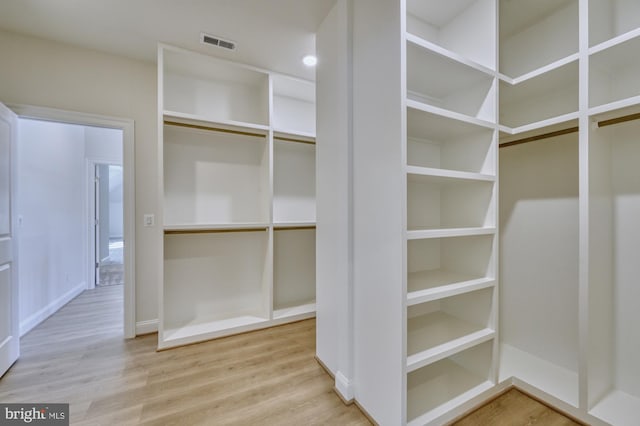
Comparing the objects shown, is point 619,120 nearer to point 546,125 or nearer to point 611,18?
point 546,125

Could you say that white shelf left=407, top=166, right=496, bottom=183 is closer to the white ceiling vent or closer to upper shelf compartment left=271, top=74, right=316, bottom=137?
upper shelf compartment left=271, top=74, right=316, bottom=137

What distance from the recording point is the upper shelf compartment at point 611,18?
1.56 metres

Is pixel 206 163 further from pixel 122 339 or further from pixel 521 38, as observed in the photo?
pixel 521 38

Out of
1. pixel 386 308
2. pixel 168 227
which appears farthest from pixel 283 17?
pixel 386 308

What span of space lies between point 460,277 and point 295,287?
79.3 inches

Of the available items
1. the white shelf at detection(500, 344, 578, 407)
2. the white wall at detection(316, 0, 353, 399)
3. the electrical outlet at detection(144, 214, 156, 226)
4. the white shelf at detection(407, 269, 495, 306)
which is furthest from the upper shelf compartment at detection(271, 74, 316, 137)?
the white shelf at detection(500, 344, 578, 407)

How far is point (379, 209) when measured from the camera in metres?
1.54

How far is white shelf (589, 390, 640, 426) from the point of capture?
1.46 metres

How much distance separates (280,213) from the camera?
323 centimetres

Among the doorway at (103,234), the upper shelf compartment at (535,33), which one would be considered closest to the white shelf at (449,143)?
the upper shelf compartment at (535,33)

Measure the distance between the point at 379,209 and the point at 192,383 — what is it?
1835 mm

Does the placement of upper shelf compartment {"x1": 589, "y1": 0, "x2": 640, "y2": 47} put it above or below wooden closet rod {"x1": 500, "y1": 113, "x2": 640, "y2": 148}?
above

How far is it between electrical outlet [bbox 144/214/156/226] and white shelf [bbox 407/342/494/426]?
272 cm

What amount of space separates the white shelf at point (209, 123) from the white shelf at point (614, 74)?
2.50 meters
